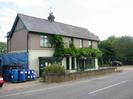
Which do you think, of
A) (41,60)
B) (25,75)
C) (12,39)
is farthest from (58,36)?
(25,75)

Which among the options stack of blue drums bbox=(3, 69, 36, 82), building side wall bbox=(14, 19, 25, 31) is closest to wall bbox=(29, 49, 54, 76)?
stack of blue drums bbox=(3, 69, 36, 82)

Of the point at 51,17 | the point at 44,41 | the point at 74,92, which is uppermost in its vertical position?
the point at 51,17

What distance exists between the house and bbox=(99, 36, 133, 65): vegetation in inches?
1061

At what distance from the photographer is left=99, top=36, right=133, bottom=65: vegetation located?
63.0 m

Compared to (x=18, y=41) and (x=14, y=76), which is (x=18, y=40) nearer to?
(x=18, y=41)

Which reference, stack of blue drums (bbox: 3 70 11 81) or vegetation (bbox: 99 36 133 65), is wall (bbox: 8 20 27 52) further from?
vegetation (bbox: 99 36 133 65)

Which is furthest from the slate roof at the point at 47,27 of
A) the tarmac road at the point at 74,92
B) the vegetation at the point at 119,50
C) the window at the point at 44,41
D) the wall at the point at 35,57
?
the vegetation at the point at 119,50

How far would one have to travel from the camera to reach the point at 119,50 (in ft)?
209

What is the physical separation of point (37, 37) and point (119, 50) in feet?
121

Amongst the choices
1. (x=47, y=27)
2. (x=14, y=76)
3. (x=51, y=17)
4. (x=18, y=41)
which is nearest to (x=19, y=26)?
(x=18, y=41)

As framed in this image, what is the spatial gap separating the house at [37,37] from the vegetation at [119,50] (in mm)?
26956

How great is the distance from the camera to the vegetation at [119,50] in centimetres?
6301

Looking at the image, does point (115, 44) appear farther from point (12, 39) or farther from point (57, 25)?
point (12, 39)

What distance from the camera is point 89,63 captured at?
42.5 m
